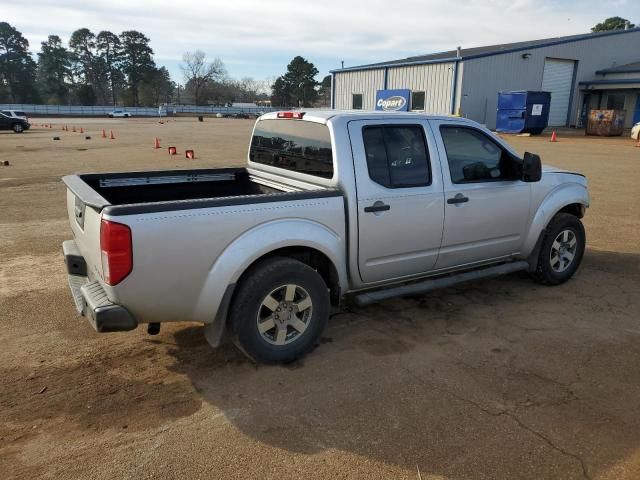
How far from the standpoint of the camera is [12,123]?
32.7 meters

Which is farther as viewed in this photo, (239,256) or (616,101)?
(616,101)

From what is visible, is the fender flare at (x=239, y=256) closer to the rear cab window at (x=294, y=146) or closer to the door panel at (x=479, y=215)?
the rear cab window at (x=294, y=146)

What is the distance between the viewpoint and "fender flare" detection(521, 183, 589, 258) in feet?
16.9

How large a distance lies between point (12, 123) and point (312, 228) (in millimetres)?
36060

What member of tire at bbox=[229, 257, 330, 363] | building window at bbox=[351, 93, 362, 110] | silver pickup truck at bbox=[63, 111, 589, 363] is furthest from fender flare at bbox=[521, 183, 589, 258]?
building window at bbox=[351, 93, 362, 110]

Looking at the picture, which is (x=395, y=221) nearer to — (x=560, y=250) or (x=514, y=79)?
(x=560, y=250)

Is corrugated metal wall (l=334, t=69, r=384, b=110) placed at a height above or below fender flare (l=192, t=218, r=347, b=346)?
above

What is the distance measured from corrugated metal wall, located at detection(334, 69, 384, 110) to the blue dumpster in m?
10.6

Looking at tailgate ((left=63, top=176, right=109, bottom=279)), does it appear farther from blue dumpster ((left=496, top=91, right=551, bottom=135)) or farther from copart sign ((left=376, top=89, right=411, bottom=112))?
copart sign ((left=376, top=89, right=411, bottom=112))

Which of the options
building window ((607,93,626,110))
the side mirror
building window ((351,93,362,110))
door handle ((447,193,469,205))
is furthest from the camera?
building window ((351,93,362,110))

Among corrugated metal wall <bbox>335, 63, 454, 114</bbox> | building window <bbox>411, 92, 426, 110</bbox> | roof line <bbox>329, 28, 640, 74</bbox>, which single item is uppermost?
roof line <bbox>329, 28, 640, 74</bbox>

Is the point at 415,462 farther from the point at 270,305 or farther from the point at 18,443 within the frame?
the point at 18,443

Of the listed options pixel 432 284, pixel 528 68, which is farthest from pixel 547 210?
pixel 528 68

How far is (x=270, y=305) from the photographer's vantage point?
3.62 m
